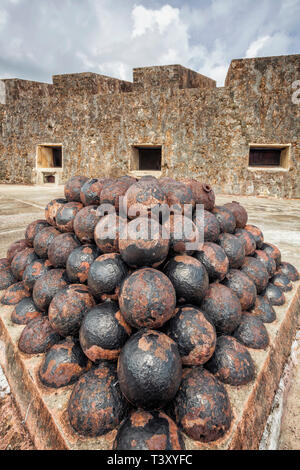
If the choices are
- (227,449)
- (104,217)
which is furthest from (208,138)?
(227,449)

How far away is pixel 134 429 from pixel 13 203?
587 cm

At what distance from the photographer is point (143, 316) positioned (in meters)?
1.04

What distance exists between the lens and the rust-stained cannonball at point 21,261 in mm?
1820

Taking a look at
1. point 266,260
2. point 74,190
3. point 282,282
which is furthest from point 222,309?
point 74,190

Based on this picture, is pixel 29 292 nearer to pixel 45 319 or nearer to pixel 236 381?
pixel 45 319

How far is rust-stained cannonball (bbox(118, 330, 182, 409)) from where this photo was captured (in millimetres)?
922

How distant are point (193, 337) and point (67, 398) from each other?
0.57 metres

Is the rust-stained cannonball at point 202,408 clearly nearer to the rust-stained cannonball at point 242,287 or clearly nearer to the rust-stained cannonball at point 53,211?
the rust-stained cannonball at point 242,287

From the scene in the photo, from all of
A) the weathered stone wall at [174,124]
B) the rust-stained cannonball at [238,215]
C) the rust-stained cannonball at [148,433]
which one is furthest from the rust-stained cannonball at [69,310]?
the weathered stone wall at [174,124]

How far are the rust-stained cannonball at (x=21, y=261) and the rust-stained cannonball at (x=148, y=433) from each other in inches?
49.4

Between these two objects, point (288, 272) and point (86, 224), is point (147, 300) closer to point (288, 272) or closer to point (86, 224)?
point (86, 224)

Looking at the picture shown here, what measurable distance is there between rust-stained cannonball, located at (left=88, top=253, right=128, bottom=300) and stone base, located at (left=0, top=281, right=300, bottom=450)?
0.44m

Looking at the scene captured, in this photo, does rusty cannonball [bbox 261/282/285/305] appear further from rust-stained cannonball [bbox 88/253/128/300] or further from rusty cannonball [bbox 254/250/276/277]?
rust-stained cannonball [bbox 88/253/128/300]

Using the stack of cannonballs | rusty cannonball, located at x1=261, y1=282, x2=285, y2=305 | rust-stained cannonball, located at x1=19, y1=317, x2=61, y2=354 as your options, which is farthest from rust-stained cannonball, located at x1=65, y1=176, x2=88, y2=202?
rusty cannonball, located at x1=261, y1=282, x2=285, y2=305
